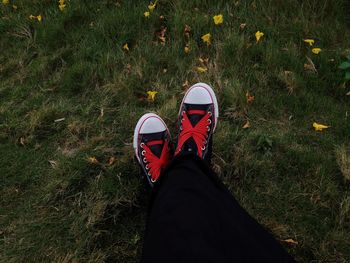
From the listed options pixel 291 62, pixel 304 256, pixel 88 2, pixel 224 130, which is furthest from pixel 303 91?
pixel 88 2

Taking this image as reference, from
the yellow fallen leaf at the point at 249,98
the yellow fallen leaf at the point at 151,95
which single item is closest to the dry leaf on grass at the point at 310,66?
the yellow fallen leaf at the point at 249,98

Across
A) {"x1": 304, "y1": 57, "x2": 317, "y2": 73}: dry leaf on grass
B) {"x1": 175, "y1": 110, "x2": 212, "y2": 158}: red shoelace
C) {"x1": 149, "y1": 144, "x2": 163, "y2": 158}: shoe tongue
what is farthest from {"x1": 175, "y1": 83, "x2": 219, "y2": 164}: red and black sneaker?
{"x1": 304, "y1": 57, "x2": 317, "y2": 73}: dry leaf on grass

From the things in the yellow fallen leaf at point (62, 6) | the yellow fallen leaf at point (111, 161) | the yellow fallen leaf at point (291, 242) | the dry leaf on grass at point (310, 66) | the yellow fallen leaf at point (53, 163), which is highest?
the yellow fallen leaf at point (62, 6)

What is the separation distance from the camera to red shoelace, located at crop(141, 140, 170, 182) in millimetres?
Result: 2028

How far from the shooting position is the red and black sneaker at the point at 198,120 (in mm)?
2094

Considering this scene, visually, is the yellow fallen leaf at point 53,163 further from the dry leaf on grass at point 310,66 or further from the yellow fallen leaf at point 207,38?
the dry leaf on grass at point 310,66

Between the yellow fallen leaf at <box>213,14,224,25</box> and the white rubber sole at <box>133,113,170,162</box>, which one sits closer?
the white rubber sole at <box>133,113,170,162</box>

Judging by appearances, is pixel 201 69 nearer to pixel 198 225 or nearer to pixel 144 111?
pixel 144 111

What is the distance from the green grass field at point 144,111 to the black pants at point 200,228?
20.3 inches

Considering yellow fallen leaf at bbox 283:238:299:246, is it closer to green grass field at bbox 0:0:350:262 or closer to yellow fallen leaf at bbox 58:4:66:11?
green grass field at bbox 0:0:350:262

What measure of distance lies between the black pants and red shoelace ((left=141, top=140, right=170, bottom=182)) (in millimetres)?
409

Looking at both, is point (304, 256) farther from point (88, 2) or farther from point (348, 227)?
point (88, 2)

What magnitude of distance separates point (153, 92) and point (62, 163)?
0.71 metres

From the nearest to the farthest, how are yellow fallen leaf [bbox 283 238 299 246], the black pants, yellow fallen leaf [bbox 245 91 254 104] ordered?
the black pants < yellow fallen leaf [bbox 283 238 299 246] < yellow fallen leaf [bbox 245 91 254 104]
